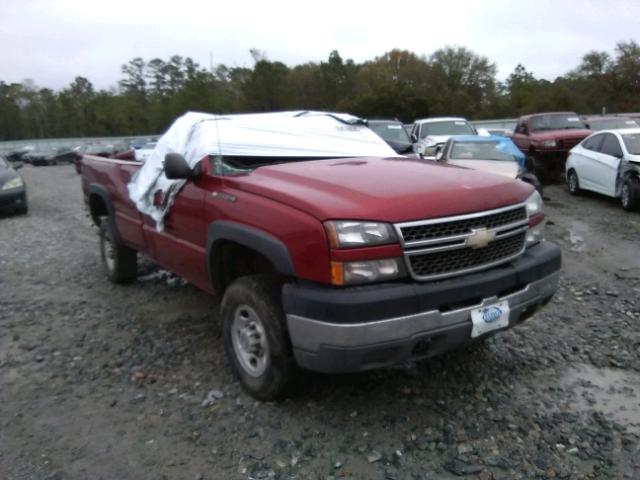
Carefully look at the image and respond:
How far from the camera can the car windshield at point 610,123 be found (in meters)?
16.5

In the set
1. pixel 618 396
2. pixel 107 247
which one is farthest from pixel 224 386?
pixel 107 247

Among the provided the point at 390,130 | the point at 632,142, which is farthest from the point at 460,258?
the point at 390,130

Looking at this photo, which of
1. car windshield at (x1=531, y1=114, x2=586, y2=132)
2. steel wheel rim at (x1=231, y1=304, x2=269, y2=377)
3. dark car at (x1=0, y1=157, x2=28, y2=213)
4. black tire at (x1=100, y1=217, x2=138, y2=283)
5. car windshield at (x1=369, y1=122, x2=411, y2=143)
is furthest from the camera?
car windshield at (x1=531, y1=114, x2=586, y2=132)

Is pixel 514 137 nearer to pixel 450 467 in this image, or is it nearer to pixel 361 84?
pixel 450 467

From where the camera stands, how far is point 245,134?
184 inches

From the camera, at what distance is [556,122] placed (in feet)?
54.2

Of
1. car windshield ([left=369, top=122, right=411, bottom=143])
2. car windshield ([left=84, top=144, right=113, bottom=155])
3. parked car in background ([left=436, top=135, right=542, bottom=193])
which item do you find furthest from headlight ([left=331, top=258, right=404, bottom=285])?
car windshield ([left=84, top=144, right=113, bottom=155])

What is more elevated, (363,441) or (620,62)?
(620,62)

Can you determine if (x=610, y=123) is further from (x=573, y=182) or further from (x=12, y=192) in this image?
(x=12, y=192)

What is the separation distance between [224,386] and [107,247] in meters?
3.24

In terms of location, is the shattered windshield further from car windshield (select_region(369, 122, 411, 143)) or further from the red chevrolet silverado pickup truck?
car windshield (select_region(369, 122, 411, 143))

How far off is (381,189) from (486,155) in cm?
808

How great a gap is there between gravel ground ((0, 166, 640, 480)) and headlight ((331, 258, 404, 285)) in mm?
943

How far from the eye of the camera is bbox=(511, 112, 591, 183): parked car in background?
1509 centimetres
